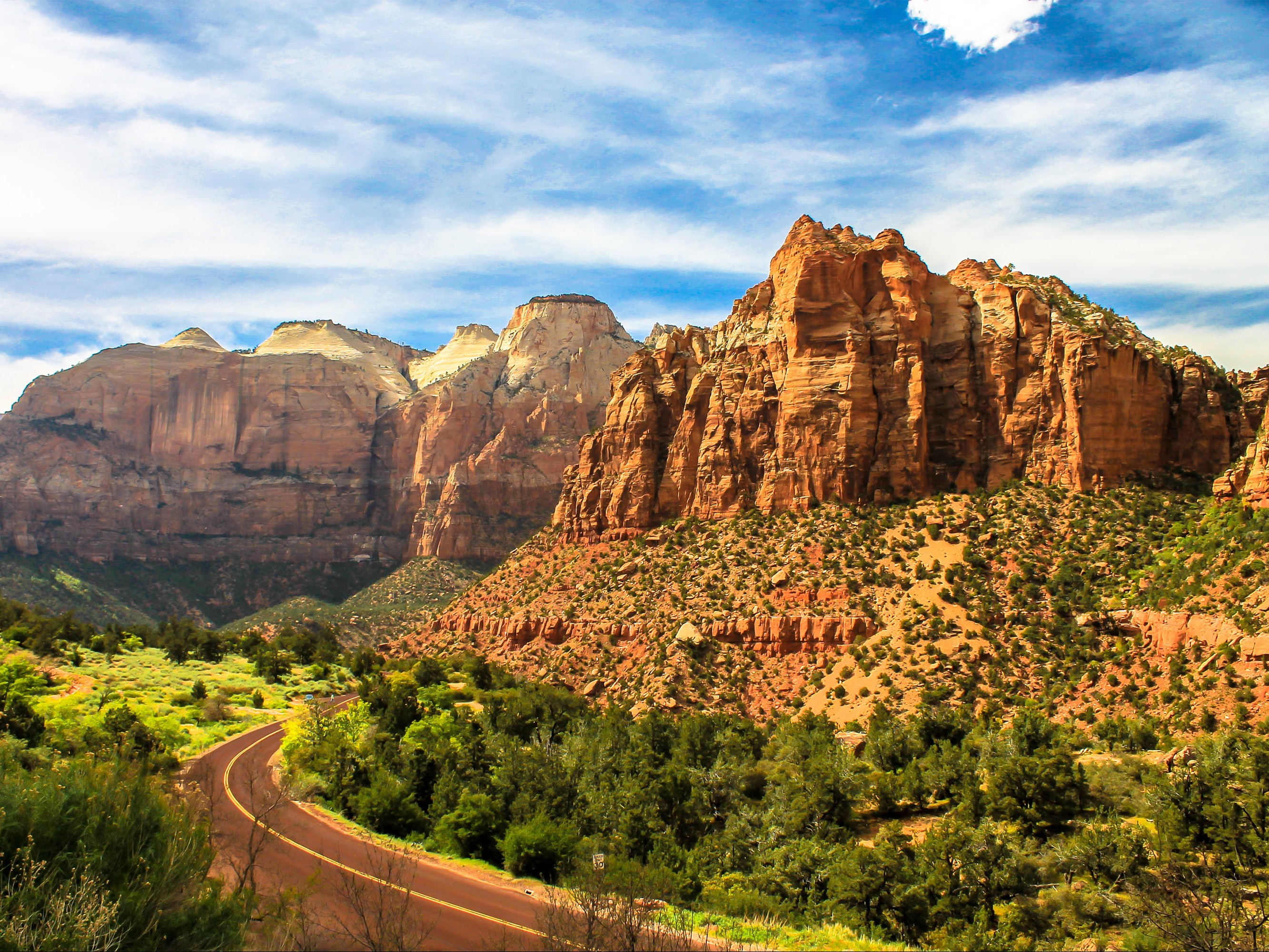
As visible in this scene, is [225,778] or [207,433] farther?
[207,433]

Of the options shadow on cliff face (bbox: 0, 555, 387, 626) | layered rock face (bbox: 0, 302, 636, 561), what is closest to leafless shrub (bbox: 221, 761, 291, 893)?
shadow on cliff face (bbox: 0, 555, 387, 626)

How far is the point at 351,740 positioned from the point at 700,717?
61.0ft

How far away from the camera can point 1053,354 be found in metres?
67.5

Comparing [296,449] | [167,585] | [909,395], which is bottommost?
[167,585]

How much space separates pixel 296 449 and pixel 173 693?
12195cm

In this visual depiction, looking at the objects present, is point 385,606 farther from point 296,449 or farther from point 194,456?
point 194,456

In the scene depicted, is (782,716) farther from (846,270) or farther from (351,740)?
(846,270)

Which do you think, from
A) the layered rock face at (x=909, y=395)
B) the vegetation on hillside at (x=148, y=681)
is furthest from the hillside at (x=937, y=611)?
the vegetation on hillside at (x=148, y=681)

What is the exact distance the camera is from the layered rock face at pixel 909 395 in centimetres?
6481

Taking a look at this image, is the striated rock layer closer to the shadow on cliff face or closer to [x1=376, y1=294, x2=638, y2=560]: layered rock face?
[x1=376, y1=294, x2=638, y2=560]: layered rock face

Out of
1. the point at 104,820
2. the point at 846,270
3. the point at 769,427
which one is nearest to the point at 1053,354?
the point at 846,270

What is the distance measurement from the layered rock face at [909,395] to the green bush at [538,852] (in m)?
44.9

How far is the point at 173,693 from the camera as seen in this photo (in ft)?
195

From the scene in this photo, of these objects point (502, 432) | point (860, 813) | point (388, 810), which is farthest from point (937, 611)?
point (502, 432)
